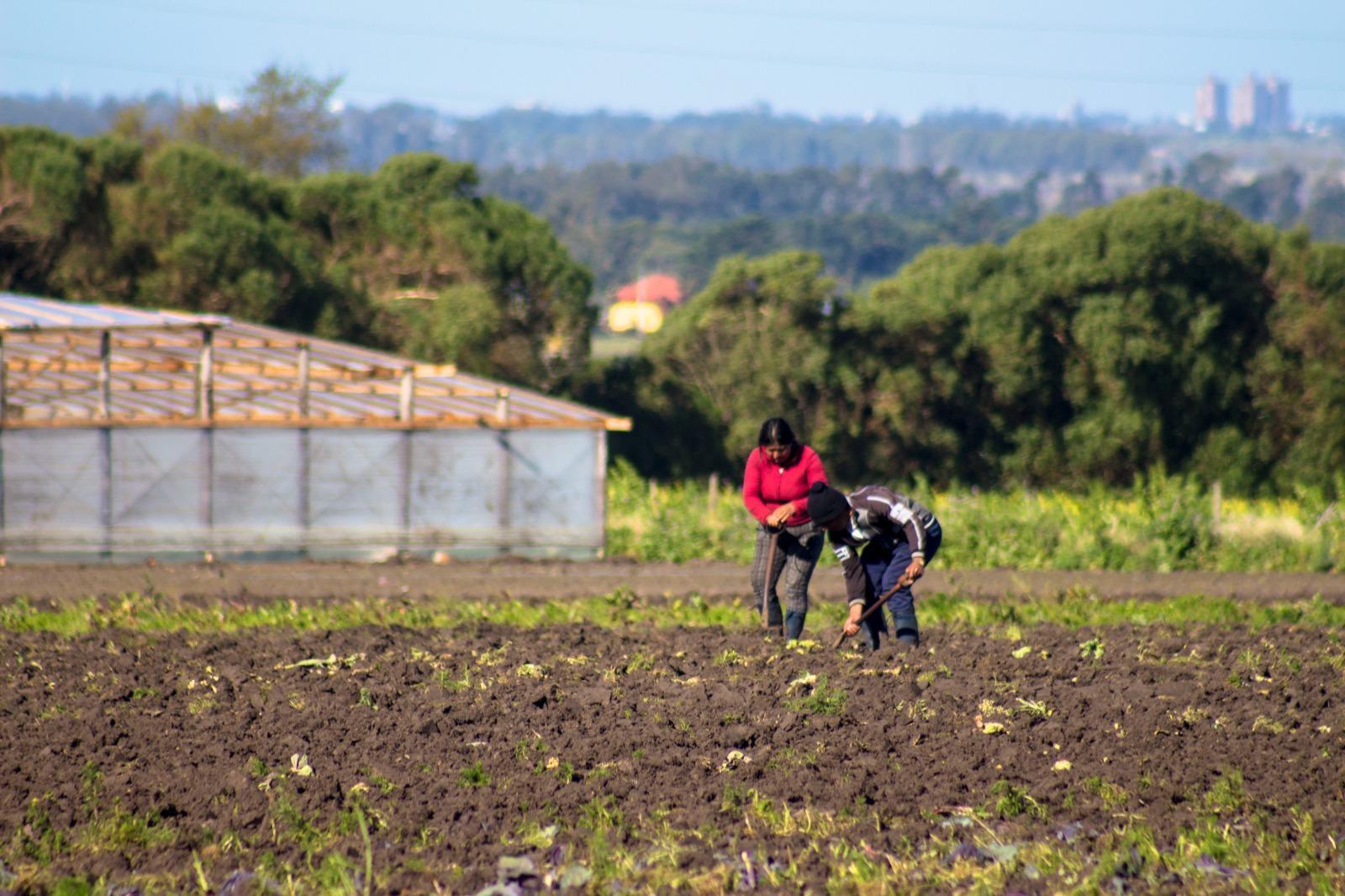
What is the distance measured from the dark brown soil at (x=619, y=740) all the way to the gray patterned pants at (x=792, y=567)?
1.52ft

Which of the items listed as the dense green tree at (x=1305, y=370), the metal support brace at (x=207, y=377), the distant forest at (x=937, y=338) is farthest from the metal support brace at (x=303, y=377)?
the dense green tree at (x=1305, y=370)

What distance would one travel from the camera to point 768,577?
420 inches

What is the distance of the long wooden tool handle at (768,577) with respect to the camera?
414 inches

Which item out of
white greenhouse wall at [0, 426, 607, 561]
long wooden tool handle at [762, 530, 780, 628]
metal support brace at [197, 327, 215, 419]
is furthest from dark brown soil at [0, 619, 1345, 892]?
metal support brace at [197, 327, 215, 419]

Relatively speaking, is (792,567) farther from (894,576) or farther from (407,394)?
(407,394)

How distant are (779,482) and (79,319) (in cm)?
1265

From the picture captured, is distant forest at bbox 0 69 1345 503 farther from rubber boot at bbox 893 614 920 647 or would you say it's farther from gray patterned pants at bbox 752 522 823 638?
rubber boot at bbox 893 614 920 647

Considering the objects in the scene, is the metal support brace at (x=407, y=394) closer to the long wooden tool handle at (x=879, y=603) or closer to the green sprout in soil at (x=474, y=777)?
the long wooden tool handle at (x=879, y=603)

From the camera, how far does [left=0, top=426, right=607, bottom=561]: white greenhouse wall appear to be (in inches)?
737

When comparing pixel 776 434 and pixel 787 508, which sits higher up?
pixel 776 434

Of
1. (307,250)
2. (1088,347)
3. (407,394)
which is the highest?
(307,250)

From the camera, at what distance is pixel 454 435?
64.7 feet

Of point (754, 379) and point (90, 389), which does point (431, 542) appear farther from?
point (754, 379)

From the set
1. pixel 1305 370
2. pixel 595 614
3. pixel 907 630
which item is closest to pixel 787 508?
pixel 907 630
